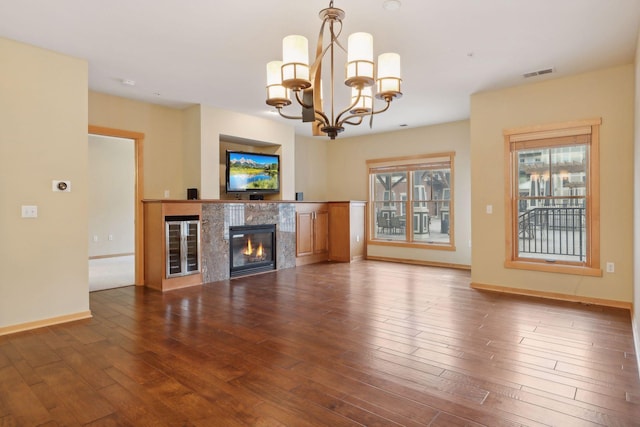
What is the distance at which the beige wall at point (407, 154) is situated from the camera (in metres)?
6.66

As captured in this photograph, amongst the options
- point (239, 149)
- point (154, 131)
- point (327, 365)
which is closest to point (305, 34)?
point (327, 365)

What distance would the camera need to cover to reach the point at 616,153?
405cm

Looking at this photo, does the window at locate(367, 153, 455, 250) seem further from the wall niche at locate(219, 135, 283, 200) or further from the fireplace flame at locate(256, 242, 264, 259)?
the fireplace flame at locate(256, 242, 264, 259)

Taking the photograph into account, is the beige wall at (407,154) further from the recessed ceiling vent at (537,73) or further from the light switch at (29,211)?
the light switch at (29,211)

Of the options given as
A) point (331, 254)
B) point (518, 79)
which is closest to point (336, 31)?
point (518, 79)

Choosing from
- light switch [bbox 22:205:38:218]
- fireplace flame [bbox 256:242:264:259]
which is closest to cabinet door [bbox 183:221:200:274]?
fireplace flame [bbox 256:242:264:259]

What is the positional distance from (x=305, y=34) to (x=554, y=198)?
3674 mm

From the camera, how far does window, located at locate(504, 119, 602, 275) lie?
4.24 meters

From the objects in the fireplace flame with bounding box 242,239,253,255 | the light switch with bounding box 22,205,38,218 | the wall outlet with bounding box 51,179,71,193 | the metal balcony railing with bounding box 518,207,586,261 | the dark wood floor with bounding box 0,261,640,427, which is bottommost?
the dark wood floor with bounding box 0,261,640,427

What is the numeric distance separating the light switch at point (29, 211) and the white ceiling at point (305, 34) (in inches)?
60.8

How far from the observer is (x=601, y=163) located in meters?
4.13

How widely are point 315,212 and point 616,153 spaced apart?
4.71 metres

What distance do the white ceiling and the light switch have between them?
5.06ft

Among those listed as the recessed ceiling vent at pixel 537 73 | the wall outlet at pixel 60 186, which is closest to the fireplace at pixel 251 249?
the wall outlet at pixel 60 186
